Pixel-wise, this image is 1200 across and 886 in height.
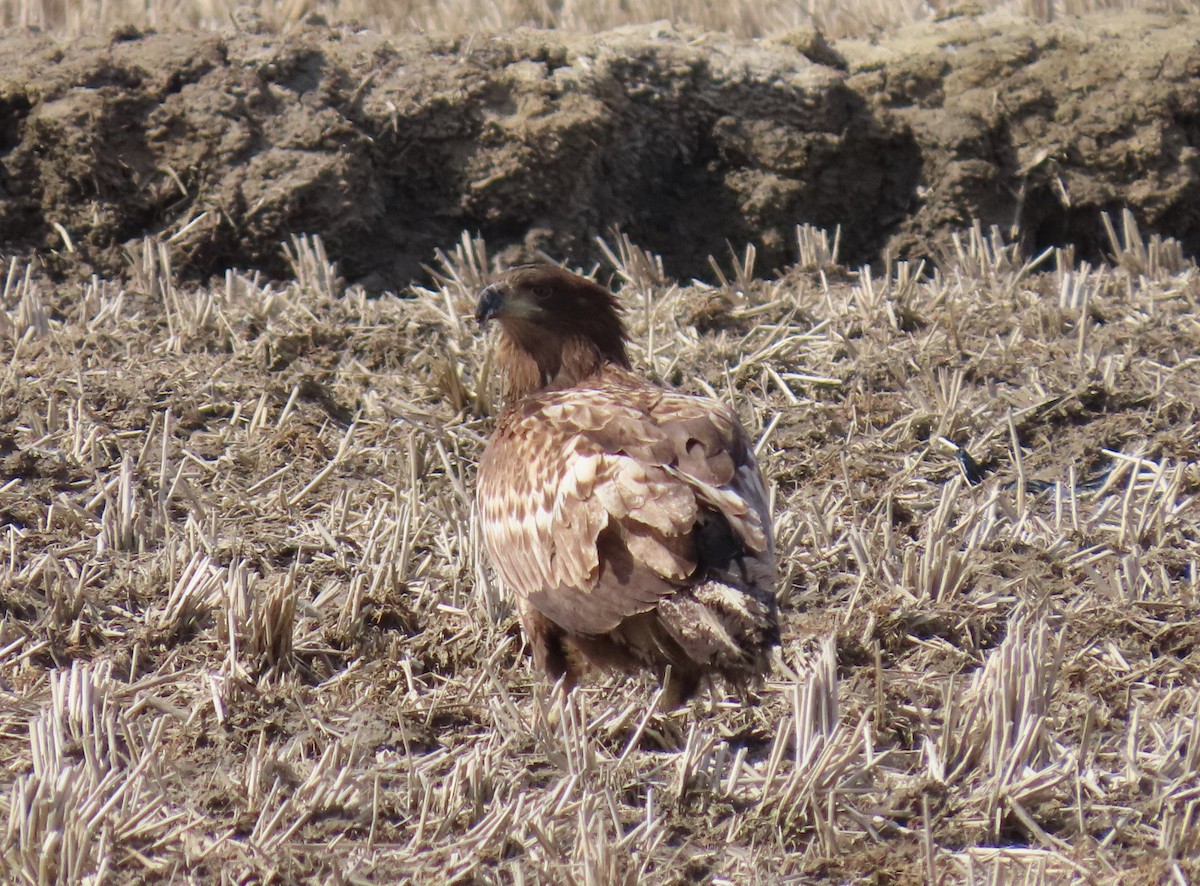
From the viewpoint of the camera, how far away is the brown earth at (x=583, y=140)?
7254mm

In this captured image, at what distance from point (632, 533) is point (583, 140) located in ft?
12.6

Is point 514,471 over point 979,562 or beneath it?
over

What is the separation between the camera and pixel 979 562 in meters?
5.12

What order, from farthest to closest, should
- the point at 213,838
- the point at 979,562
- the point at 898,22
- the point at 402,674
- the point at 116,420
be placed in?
1. the point at 898,22
2. the point at 116,420
3. the point at 979,562
4. the point at 402,674
5. the point at 213,838

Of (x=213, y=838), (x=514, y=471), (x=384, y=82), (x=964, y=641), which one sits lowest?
(x=964, y=641)

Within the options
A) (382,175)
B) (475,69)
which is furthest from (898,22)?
(382,175)

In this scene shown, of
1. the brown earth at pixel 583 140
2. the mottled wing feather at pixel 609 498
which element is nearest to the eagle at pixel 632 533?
the mottled wing feather at pixel 609 498

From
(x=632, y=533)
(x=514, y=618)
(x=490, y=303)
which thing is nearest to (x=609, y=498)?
(x=632, y=533)

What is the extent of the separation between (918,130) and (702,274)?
1.44 m

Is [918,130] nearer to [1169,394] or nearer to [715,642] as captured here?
[1169,394]

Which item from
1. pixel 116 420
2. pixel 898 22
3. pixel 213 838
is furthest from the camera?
pixel 898 22

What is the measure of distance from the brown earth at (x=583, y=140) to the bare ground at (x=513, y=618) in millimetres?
404

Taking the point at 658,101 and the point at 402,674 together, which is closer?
the point at 402,674

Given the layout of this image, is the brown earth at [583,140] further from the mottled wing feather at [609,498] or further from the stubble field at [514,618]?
the mottled wing feather at [609,498]
